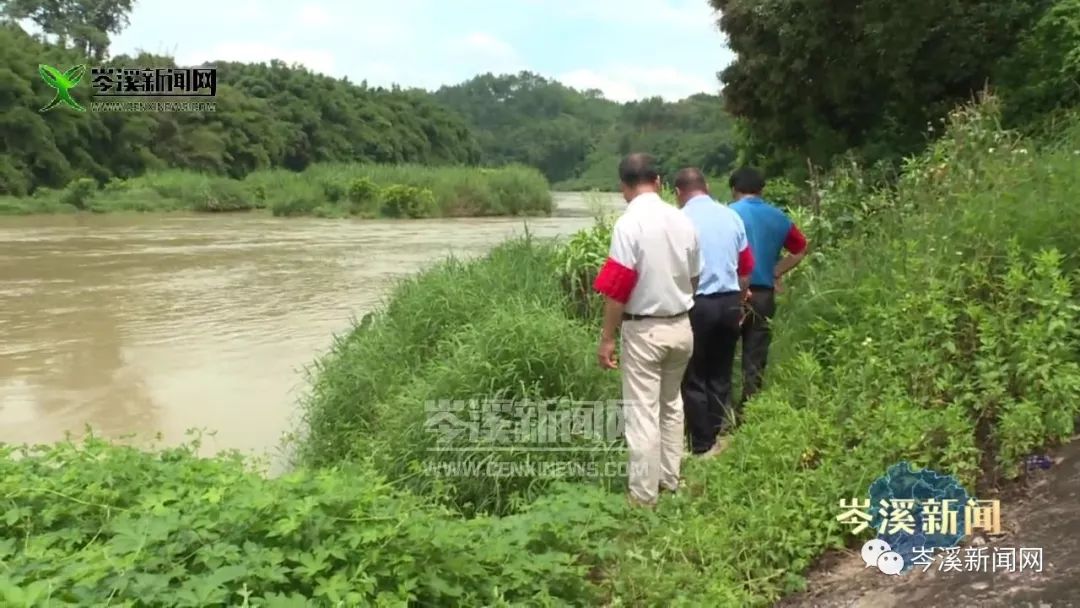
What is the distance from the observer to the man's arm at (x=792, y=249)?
4.61m

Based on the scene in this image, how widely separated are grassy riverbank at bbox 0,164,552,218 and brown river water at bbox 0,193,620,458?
9.35m

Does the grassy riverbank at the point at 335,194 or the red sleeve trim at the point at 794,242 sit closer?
the red sleeve trim at the point at 794,242

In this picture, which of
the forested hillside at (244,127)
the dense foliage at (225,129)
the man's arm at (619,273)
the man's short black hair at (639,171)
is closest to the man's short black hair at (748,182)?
the man's short black hair at (639,171)

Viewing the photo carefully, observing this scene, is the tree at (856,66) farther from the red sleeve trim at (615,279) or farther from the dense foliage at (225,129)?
the dense foliage at (225,129)

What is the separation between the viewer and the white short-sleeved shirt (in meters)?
3.43

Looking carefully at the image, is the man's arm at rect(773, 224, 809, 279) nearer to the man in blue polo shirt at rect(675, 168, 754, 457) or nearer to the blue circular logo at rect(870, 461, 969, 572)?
the man in blue polo shirt at rect(675, 168, 754, 457)

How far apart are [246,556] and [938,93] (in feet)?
33.0

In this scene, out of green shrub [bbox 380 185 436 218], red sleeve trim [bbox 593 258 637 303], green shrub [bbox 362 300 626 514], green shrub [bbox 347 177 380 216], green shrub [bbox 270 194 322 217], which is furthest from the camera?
green shrub [bbox 270 194 322 217]

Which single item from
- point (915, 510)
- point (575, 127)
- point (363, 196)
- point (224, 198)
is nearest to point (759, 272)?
point (915, 510)

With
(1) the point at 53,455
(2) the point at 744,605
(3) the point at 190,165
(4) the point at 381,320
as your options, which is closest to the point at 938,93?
(4) the point at 381,320

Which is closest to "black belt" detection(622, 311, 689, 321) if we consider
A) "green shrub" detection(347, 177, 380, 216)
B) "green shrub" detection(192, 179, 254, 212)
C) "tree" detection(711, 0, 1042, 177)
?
"tree" detection(711, 0, 1042, 177)

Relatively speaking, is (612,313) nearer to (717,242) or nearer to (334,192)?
(717,242)

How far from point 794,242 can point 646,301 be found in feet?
4.99

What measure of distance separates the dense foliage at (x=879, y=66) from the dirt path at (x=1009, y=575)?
6288mm
